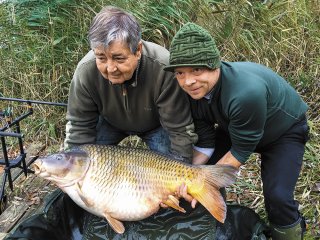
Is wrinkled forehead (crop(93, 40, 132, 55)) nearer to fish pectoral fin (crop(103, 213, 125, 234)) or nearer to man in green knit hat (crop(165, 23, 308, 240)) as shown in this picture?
man in green knit hat (crop(165, 23, 308, 240))

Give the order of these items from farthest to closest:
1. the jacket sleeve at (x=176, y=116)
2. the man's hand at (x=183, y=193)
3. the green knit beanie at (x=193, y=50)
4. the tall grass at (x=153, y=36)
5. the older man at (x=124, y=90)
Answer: the tall grass at (x=153, y=36) → the jacket sleeve at (x=176, y=116) → the man's hand at (x=183, y=193) → the older man at (x=124, y=90) → the green knit beanie at (x=193, y=50)

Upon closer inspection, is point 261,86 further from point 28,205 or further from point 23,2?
point 23,2

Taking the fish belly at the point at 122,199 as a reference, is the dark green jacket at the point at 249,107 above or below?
above

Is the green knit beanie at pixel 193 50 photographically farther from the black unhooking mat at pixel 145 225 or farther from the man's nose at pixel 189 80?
the black unhooking mat at pixel 145 225

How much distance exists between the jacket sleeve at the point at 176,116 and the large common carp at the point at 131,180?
0.22 meters

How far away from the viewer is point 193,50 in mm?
2045

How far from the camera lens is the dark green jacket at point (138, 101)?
240cm

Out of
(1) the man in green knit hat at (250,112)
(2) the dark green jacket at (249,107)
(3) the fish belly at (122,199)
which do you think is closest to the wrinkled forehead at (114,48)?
(1) the man in green knit hat at (250,112)

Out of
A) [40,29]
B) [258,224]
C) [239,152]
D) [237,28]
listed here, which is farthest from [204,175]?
[40,29]

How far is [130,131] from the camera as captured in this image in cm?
279

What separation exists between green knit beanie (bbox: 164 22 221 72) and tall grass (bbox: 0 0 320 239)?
1.82 meters

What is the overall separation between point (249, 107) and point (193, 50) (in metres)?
0.37

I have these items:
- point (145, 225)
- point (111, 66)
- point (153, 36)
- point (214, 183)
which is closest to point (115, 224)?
point (145, 225)

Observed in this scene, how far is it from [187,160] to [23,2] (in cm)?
252
